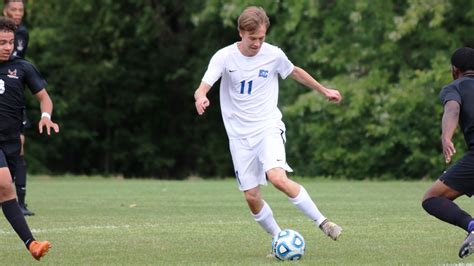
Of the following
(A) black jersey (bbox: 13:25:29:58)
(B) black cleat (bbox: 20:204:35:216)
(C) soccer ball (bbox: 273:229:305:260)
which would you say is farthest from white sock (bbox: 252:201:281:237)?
(A) black jersey (bbox: 13:25:29:58)

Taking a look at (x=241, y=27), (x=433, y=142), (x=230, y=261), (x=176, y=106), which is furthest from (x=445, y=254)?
(x=176, y=106)

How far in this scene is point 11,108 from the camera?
956 cm

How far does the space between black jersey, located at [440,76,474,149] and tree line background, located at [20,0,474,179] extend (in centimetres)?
1860

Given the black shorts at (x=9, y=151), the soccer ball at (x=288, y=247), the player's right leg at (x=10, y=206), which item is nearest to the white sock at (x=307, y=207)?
the soccer ball at (x=288, y=247)

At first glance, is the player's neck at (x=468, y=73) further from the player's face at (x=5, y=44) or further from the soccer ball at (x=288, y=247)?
the player's face at (x=5, y=44)

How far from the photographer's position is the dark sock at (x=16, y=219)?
30.2 feet

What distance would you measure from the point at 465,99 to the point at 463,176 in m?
0.61

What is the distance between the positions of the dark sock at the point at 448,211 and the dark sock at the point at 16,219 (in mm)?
3183

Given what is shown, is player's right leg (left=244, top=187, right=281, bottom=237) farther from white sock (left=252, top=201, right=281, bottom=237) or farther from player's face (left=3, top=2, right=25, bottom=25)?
player's face (left=3, top=2, right=25, bottom=25)

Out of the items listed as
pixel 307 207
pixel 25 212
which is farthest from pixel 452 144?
pixel 25 212

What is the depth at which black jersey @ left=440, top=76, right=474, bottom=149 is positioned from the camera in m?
9.09

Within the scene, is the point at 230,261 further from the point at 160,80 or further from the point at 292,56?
the point at 160,80

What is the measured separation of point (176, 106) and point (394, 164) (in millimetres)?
13399

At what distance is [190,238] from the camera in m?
11.2
